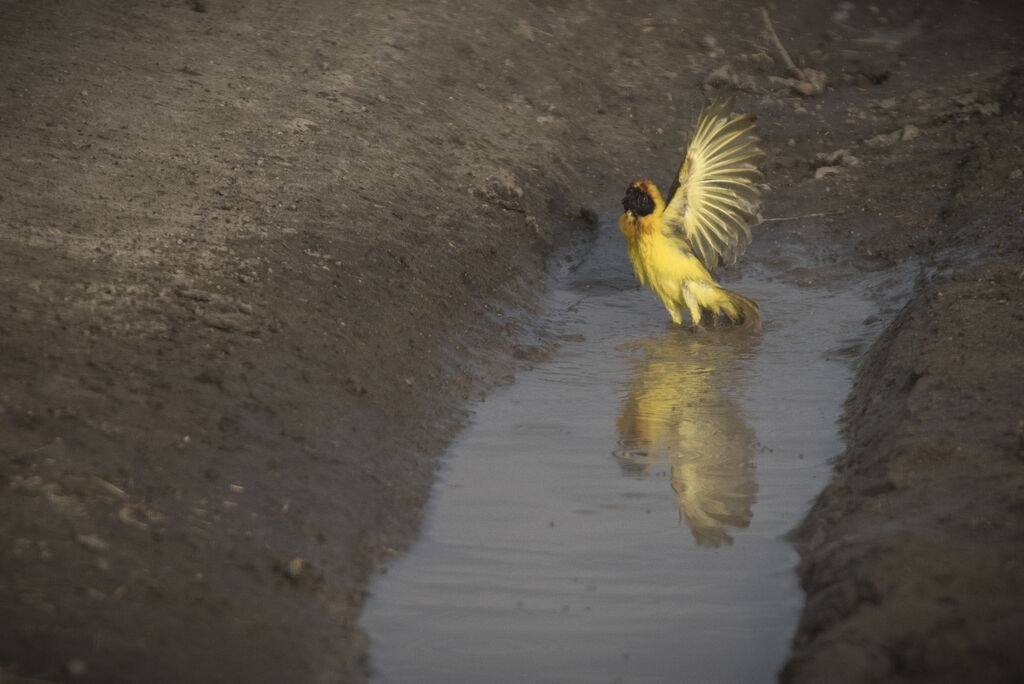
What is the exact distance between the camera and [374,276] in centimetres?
600

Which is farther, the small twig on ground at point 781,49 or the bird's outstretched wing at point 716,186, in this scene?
the small twig on ground at point 781,49

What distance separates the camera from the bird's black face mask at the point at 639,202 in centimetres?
665

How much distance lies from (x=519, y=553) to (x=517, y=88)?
604 cm

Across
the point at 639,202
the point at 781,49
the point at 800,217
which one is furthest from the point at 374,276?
the point at 781,49

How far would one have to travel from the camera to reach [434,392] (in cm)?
532

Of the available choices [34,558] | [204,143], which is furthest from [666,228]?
[34,558]

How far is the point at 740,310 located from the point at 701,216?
26.1 inches

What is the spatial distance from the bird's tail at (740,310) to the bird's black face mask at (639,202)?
2.32ft

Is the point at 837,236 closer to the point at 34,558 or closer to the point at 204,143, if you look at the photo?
the point at 204,143

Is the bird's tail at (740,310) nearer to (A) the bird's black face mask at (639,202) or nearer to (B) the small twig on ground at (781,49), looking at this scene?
(A) the bird's black face mask at (639,202)

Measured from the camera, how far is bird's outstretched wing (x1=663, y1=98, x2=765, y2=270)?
6.73 m

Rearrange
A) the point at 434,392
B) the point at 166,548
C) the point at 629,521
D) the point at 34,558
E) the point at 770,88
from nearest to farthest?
the point at 34,558, the point at 166,548, the point at 629,521, the point at 434,392, the point at 770,88

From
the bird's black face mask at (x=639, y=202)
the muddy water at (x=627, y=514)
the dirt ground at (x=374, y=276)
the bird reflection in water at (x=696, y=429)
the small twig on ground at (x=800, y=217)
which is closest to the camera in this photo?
the dirt ground at (x=374, y=276)

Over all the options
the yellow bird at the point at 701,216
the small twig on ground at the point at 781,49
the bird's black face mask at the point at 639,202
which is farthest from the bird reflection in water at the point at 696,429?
the small twig on ground at the point at 781,49
